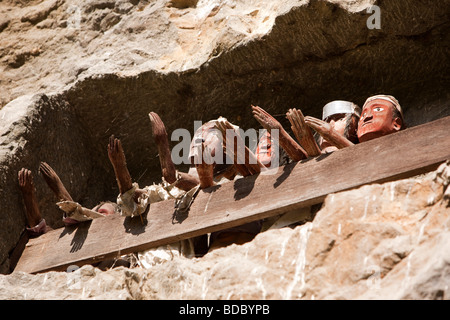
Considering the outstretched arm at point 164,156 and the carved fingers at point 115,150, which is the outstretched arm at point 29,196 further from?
the outstretched arm at point 164,156

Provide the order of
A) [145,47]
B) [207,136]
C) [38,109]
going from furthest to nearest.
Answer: [145,47], [38,109], [207,136]

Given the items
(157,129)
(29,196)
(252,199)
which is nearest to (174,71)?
(157,129)

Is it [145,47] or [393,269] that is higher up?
[145,47]

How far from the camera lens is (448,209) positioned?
2.60 meters

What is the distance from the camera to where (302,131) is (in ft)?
10.9

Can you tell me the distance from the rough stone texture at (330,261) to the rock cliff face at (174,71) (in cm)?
110

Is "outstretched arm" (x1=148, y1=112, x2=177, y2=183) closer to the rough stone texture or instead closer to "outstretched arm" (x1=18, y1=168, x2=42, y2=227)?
the rough stone texture

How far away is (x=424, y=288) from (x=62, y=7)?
10.9ft

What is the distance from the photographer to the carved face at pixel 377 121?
358cm

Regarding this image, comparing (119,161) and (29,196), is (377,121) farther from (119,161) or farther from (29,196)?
(29,196)

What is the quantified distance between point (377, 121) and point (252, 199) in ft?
2.36

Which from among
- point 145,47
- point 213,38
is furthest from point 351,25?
point 145,47

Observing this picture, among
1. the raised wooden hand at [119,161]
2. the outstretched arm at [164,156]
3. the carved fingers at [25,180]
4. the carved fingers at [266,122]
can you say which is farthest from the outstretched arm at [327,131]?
the carved fingers at [25,180]
